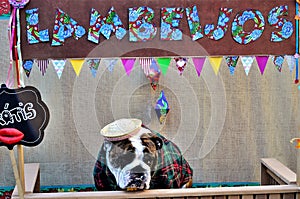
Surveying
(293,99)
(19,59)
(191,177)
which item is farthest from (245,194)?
(19,59)

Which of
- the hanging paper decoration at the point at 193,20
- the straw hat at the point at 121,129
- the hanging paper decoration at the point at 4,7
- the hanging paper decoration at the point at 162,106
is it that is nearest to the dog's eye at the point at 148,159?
the straw hat at the point at 121,129

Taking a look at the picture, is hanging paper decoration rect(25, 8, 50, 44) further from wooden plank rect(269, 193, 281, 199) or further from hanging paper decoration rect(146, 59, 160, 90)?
wooden plank rect(269, 193, 281, 199)

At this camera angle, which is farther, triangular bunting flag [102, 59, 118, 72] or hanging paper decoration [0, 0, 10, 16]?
triangular bunting flag [102, 59, 118, 72]

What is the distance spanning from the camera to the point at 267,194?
1.86 metres

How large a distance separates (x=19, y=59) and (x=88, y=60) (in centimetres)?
29

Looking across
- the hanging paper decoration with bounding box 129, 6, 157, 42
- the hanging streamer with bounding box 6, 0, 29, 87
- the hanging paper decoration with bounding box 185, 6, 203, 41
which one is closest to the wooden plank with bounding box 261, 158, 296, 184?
the hanging paper decoration with bounding box 185, 6, 203, 41

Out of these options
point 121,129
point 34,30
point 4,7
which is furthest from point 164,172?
point 4,7

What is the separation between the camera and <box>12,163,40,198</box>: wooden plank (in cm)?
187

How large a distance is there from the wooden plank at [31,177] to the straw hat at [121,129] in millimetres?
385

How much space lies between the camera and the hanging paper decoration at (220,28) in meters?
1.88

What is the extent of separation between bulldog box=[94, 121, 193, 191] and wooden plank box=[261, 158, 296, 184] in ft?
1.47

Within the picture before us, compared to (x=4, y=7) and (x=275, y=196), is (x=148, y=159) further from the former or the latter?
(x=4, y=7)

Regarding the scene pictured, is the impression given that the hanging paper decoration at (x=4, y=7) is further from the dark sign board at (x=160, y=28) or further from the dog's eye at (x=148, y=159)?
the dog's eye at (x=148, y=159)

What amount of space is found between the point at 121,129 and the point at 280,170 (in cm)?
80
